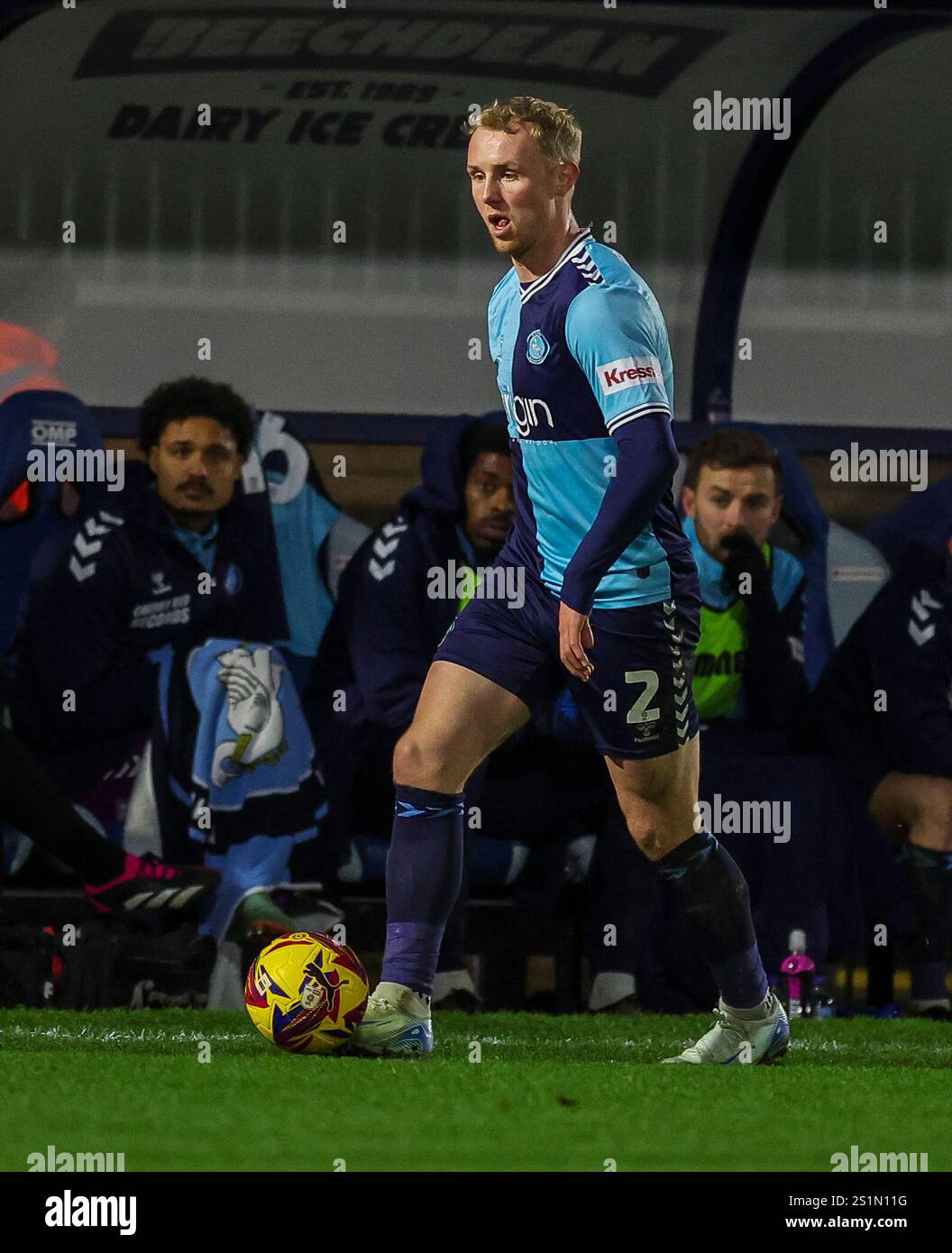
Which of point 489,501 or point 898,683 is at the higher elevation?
point 489,501

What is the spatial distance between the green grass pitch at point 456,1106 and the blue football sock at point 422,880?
0.21 m

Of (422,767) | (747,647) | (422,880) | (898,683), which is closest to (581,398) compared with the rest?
(422,767)

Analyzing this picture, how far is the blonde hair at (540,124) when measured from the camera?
4.77m

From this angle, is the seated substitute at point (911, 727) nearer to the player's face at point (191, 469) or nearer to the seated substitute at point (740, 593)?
the seated substitute at point (740, 593)

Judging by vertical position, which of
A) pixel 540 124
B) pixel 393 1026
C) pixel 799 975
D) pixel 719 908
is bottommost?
pixel 799 975

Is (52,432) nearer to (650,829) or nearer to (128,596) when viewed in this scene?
(128,596)

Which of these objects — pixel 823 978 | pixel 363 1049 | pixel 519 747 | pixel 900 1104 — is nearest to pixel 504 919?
pixel 519 747

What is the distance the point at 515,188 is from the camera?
15.6 ft

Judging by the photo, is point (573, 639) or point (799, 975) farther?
point (799, 975)

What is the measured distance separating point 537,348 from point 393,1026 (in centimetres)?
136

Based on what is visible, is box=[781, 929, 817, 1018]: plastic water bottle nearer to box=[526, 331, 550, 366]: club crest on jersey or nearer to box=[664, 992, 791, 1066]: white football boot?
box=[664, 992, 791, 1066]: white football boot

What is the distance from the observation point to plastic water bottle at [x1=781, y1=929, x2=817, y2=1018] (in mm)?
6547

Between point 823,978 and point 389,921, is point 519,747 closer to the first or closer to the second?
point 823,978

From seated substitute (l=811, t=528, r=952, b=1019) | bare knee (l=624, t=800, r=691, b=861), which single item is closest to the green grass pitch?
bare knee (l=624, t=800, r=691, b=861)
